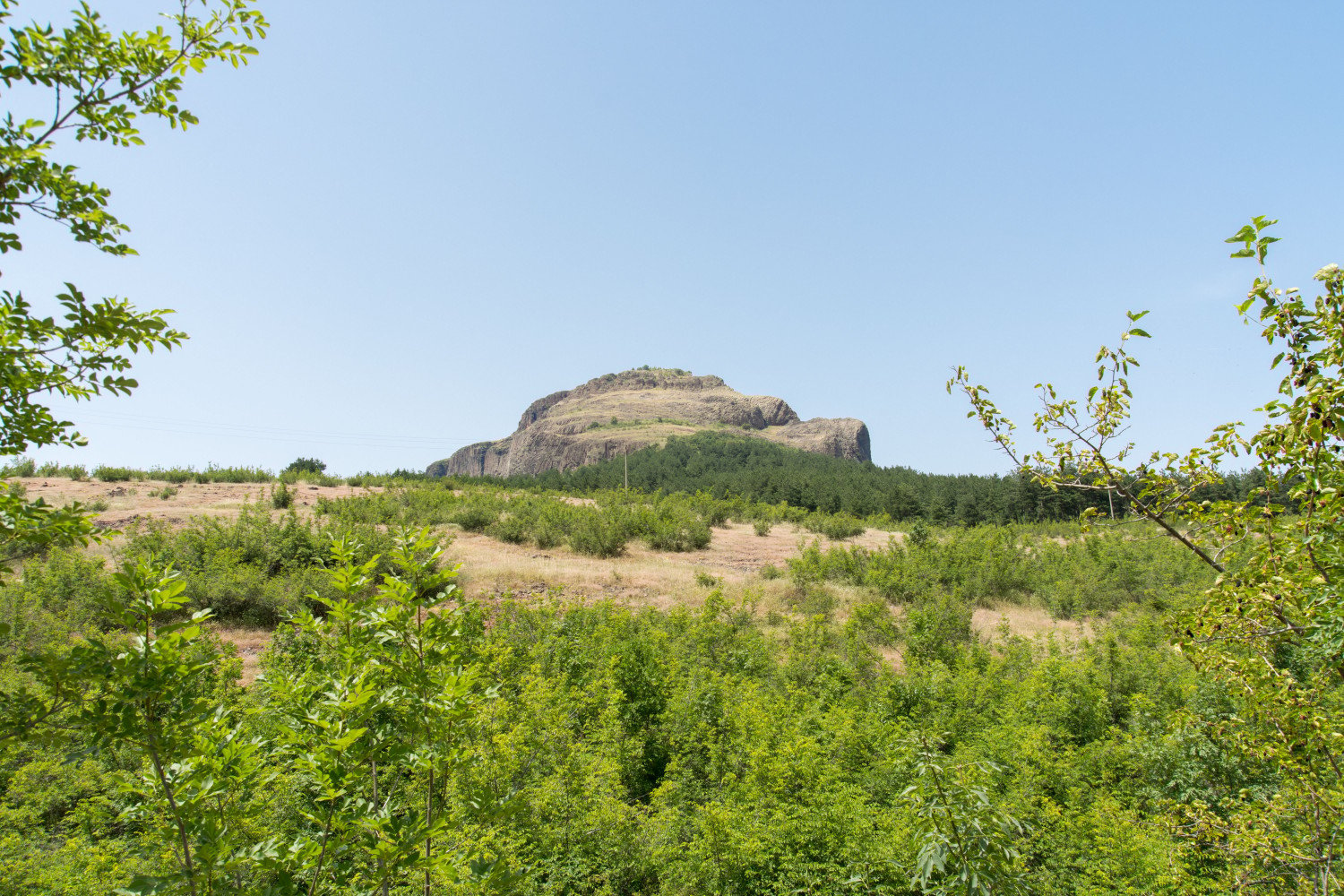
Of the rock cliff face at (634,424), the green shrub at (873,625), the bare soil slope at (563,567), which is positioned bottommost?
the green shrub at (873,625)

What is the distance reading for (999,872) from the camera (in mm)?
2768

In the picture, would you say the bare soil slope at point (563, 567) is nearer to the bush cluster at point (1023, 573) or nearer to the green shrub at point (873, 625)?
the bush cluster at point (1023, 573)

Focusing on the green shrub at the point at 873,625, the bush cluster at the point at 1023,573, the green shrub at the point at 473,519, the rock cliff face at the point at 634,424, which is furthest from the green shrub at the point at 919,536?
the rock cliff face at the point at 634,424

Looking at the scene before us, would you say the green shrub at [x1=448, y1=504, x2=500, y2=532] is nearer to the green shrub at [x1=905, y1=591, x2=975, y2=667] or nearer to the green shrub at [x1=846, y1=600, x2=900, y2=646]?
the green shrub at [x1=846, y1=600, x2=900, y2=646]

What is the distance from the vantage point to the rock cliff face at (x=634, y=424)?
101875 mm

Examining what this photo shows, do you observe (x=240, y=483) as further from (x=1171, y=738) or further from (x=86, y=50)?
(x=1171, y=738)

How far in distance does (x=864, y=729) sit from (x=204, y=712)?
659 cm

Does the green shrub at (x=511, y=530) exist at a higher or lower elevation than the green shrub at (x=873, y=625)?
A: higher

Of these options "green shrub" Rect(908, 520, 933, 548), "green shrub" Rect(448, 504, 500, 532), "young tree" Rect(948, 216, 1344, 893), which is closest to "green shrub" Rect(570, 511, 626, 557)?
"green shrub" Rect(448, 504, 500, 532)

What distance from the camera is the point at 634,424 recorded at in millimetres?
108750

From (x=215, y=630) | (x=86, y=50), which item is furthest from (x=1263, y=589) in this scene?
(x=215, y=630)

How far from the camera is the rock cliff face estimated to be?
4011 inches

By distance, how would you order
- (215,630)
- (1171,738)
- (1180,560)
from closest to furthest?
(1171,738) < (215,630) < (1180,560)

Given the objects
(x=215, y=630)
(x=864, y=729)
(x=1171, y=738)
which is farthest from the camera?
(x=215, y=630)
